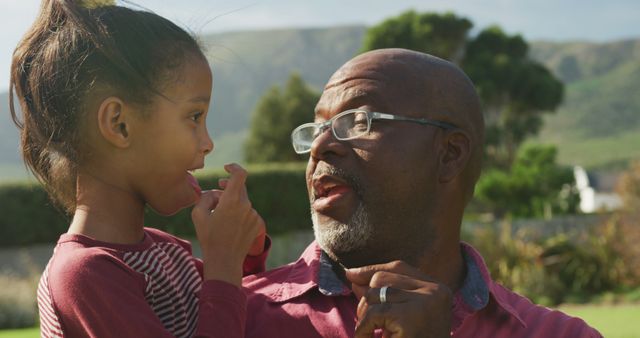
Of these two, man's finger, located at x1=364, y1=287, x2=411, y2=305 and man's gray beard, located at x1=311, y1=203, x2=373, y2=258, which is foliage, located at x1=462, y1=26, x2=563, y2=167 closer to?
man's gray beard, located at x1=311, y1=203, x2=373, y2=258

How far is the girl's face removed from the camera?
7.82ft

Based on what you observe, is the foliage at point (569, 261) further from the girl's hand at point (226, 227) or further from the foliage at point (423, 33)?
the foliage at point (423, 33)

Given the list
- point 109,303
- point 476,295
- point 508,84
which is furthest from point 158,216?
point 508,84

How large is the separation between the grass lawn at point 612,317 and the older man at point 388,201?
249 inches

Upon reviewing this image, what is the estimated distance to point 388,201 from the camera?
9.30 ft

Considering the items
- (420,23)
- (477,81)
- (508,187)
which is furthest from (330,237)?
(477,81)

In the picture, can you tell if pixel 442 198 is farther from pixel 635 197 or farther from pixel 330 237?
pixel 635 197

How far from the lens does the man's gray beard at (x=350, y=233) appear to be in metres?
2.79

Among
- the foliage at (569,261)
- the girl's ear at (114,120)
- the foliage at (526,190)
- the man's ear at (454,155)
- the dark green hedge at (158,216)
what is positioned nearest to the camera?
the girl's ear at (114,120)

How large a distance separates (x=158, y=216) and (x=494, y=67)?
29.7 metres

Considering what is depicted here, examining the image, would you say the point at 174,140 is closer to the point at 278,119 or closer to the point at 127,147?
the point at 127,147

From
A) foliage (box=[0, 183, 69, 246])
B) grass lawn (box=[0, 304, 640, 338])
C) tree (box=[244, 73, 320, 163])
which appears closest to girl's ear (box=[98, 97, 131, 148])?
grass lawn (box=[0, 304, 640, 338])

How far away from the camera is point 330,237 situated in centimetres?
281

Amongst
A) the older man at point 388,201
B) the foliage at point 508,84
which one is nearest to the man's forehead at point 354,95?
the older man at point 388,201
